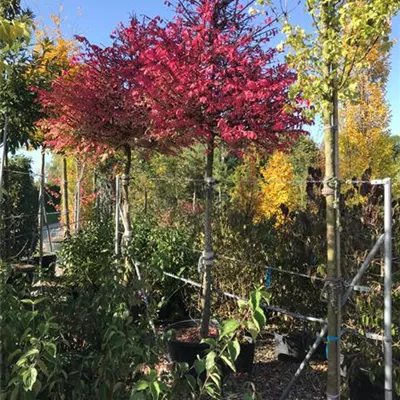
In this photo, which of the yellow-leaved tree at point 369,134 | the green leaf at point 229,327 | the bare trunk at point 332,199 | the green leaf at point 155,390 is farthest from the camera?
the yellow-leaved tree at point 369,134

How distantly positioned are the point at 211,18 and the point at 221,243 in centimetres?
204

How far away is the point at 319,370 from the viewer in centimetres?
347

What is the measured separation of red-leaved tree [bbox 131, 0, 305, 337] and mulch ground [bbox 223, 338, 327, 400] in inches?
68.9

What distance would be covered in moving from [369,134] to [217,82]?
28.8ft

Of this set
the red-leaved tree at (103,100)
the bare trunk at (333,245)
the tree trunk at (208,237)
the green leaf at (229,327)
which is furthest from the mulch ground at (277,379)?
the red-leaved tree at (103,100)

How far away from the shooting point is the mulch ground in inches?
121

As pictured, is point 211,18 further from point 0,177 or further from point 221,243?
point 0,177

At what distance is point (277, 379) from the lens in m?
3.35

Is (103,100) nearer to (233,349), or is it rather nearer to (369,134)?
(233,349)

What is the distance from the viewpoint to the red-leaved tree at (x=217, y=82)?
9.29 ft

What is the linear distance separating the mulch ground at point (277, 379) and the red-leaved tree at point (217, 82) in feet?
5.74

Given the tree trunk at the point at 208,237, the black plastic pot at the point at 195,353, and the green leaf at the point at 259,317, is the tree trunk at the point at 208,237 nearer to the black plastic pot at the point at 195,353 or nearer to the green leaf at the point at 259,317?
the black plastic pot at the point at 195,353

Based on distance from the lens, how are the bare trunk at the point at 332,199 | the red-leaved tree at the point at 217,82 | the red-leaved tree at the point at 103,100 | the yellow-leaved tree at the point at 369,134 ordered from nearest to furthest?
the bare trunk at the point at 332,199
the red-leaved tree at the point at 217,82
the red-leaved tree at the point at 103,100
the yellow-leaved tree at the point at 369,134

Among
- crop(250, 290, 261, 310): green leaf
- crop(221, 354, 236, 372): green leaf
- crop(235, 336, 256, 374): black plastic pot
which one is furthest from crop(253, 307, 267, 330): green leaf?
crop(235, 336, 256, 374): black plastic pot
